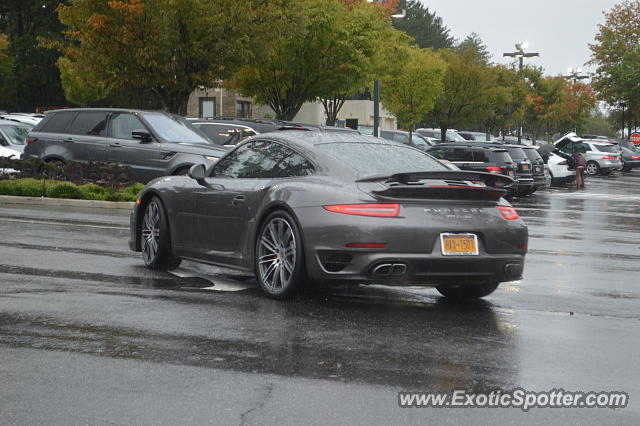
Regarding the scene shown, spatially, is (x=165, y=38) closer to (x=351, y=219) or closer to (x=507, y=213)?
(x=507, y=213)

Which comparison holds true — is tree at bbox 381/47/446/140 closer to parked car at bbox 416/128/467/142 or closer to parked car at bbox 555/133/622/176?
parked car at bbox 416/128/467/142

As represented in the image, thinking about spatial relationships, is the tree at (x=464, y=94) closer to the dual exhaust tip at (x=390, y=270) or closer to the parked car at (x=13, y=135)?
the parked car at (x=13, y=135)

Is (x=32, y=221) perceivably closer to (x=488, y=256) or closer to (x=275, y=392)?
(x=488, y=256)

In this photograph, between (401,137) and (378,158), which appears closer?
(378,158)

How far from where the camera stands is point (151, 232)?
1045 cm

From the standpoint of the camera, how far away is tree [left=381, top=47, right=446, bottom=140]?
50.1 metres

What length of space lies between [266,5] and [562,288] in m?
21.8

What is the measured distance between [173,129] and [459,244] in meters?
12.6

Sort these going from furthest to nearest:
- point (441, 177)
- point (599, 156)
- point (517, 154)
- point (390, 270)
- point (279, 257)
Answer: point (599, 156) < point (517, 154) < point (279, 257) < point (441, 177) < point (390, 270)

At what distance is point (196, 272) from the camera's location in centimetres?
1032

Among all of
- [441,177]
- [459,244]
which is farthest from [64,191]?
[459,244]

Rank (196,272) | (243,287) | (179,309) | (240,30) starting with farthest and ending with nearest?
(240,30), (196,272), (243,287), (179,309)

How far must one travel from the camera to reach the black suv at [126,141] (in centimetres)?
1906

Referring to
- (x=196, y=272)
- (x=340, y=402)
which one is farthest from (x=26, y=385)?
(x=196, y=272)
